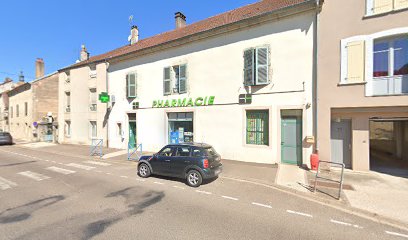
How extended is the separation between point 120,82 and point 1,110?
26.7 meters

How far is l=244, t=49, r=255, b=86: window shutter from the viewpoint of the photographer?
30.4ft

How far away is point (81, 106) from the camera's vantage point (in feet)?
54.9

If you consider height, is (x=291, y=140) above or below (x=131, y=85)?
below

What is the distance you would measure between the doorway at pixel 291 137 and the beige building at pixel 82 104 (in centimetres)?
1235

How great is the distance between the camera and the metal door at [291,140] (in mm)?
8711

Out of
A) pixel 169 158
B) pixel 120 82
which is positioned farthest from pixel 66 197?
pixel 120 82

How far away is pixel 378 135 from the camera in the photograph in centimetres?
1247

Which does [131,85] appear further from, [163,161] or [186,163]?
[186,163]

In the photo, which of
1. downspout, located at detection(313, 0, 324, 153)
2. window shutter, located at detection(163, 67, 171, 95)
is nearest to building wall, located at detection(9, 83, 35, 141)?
Result: window shutter, located at detection(163, 67, 171, 95)

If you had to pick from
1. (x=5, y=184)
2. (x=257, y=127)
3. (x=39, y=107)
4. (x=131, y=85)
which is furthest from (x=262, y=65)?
(x=39, y=107)

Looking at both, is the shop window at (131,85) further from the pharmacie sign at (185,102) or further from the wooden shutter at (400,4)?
the wooden shutter at (400,4)

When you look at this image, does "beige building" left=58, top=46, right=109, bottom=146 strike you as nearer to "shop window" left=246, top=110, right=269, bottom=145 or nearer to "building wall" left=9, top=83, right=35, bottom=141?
"building wall" left=9, top=83, right=35, bottom=141

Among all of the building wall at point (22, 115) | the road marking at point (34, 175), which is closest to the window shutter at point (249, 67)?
the road marking at point (34, 175)

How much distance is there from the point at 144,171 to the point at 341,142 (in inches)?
316
